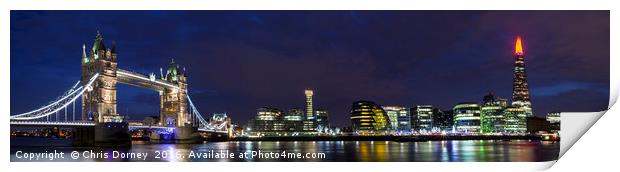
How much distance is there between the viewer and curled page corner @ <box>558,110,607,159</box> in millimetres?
11367

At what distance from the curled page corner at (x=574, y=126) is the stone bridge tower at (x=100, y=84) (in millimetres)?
20001

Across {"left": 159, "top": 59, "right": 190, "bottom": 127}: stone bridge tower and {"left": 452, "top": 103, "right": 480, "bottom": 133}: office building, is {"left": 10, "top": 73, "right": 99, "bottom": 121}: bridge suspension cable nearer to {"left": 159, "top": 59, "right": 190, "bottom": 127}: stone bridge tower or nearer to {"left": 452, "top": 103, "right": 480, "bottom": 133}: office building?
{"left": 159, "top": 59, "right": 190, "bottom": 127}: stone bridge tower

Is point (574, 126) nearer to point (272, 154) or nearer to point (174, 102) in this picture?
point (272, 154)

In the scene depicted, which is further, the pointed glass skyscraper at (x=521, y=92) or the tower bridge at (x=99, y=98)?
the pointed glass skyscraper at (x=521, y=92)

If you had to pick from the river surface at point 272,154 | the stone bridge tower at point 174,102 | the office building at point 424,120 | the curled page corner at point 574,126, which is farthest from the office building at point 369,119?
the curled page corner at point 574,126

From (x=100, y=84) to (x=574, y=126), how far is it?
21077mm

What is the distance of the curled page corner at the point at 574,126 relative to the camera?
11.4m

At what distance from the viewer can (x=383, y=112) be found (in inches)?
2362

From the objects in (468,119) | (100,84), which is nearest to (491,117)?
(468,119)

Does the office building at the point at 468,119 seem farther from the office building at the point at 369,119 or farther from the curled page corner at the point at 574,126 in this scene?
the curled page corner at the point at 574,126

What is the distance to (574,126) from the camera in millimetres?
11703
